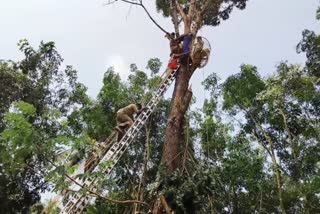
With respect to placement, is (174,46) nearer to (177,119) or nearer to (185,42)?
(185,42)

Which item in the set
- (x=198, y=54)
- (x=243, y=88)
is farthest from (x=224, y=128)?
(x=198, y=54)

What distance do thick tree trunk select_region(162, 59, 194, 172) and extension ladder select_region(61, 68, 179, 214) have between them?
283 millimetres

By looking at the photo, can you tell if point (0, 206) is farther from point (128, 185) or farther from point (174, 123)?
point (174, 123)

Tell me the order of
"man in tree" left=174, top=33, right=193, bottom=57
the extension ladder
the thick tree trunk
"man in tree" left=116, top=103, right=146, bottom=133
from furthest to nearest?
"man in tree" left=174, top=33, right=193, bottom=57 < "man in tree" left=116, top=103, right=146, bottom=133 < the thick tree trunk < the extension ladder

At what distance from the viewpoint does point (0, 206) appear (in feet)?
30.8

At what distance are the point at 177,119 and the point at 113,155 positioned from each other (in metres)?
1.25

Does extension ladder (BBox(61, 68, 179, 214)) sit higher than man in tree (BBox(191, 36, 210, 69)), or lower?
lower

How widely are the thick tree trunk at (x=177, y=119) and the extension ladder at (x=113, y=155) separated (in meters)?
0.28

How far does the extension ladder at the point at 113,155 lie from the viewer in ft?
17.4

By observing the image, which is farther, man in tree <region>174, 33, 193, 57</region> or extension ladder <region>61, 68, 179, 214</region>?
man in tree <region>174, 33, 193, 57</region>

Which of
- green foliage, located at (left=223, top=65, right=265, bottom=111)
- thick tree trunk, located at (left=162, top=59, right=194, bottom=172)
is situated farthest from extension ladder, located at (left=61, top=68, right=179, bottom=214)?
green foliage, located at (left=223, top=65, right=265, bottom=111)

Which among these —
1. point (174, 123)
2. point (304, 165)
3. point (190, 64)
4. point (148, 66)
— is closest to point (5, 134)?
point (174, 123)

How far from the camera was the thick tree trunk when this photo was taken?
6.40m

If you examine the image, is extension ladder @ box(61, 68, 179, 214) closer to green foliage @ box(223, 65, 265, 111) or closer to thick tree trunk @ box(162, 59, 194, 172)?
thick tree trunk @ box(162, 59, 194, 172)
